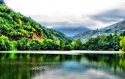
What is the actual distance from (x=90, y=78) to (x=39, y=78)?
26.2ft

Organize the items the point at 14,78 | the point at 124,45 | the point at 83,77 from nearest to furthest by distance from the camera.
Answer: the point at 14,78 < the point at 83,77 < the point at 124,45

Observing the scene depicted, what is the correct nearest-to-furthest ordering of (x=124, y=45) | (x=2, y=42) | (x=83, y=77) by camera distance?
(x=83, y=77) → (x=124, y=45) → (x=2, y=42)

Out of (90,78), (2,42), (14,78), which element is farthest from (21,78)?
(2,42)

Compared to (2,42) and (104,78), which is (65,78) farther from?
(2,42)

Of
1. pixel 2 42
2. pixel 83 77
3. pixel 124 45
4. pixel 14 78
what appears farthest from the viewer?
pixel 2 42

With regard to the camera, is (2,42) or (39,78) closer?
(39,78)

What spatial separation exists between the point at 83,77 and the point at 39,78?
7.34m

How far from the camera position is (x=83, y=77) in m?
49.1

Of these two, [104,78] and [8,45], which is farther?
[8,45]

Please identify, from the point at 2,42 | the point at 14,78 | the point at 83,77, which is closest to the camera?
the point at 14,78

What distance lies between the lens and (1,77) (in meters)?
45.8

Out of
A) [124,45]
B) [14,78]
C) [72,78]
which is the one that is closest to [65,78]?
[72,78]

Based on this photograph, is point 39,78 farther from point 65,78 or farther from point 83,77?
point 83,77

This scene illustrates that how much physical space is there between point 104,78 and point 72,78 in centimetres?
506
